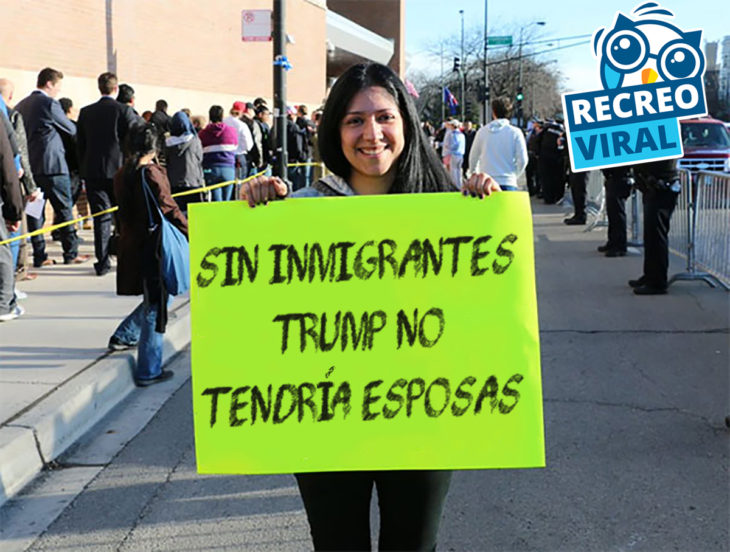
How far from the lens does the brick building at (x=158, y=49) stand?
1338cm

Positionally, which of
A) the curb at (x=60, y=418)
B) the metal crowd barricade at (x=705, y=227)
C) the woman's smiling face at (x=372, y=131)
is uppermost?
the woman's smiling face at (x=372, y=131)

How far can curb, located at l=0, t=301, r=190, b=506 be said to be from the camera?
4484 mm

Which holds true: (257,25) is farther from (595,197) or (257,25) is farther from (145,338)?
(145,338)

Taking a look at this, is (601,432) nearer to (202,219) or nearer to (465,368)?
(465,368)

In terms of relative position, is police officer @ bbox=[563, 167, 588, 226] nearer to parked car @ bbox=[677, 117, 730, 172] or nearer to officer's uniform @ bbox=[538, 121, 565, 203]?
officer's uniform @ bbox=[538, 121, 565, 203]

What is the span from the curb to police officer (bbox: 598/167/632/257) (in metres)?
6.88

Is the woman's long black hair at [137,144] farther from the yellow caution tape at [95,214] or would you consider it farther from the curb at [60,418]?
the curb at [60,418]

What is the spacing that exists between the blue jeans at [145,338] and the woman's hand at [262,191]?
3.72 metres

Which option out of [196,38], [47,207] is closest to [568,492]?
[47,207]

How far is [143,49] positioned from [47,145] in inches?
297

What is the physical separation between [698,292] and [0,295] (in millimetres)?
6646

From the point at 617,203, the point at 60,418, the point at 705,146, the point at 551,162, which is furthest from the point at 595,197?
the point at 60,418

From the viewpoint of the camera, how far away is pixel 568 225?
15461mm

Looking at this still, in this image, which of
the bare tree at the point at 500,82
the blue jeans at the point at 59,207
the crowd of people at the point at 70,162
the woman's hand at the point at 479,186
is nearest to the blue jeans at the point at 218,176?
the crowd of people at the point at 70,162
